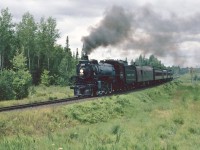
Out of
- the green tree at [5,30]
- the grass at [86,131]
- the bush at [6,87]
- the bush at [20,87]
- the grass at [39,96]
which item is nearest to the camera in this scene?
the grass at [86,131]

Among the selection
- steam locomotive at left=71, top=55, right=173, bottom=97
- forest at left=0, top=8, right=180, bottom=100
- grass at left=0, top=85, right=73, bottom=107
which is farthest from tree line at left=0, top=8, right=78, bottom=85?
steam locomotive at left=71, top=55, right=173, bottom=97

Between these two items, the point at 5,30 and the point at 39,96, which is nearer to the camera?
the point at 39,96

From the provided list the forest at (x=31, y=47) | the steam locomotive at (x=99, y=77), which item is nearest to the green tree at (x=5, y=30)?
the forest at (x=31, y=47)

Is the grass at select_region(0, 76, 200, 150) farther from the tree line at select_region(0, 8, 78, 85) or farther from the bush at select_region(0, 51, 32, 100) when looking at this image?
the tree line at select_region(0, 8, 78, 85)

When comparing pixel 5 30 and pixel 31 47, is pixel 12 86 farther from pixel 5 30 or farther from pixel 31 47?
pixel 31 47

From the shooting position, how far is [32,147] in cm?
1167

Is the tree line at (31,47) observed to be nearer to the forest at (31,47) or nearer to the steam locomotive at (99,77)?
the forest at (31,47)

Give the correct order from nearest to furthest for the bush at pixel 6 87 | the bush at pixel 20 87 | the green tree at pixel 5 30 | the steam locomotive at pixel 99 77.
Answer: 1. the steam locomotive at pixel 99 77
2. the bush at pixel 6 87
3. the bush at pixel 20 87
4. the green tree at pixel 5 30

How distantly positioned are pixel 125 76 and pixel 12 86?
12.4m

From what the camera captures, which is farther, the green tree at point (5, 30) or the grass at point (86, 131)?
the green tree at point (5, 30)

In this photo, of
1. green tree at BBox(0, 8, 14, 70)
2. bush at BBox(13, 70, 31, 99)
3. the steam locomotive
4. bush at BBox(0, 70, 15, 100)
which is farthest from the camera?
green tree at BBox(0, 8, 14, 70)

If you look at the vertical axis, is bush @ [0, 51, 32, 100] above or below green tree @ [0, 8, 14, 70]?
below

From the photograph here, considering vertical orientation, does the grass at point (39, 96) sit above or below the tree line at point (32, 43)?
below

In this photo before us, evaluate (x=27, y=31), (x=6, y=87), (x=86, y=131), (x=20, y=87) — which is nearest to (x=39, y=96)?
(x=20, y=87)
